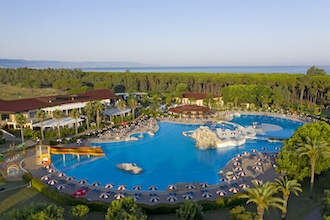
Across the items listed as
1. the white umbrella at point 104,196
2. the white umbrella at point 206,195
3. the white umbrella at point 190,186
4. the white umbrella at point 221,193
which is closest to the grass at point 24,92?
the white umbrella at point 104,196

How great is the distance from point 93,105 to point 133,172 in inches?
928

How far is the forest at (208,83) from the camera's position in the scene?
74188 millimetres

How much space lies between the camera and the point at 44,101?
58625 mm

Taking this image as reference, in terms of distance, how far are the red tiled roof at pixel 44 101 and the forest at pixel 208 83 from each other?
12408mm

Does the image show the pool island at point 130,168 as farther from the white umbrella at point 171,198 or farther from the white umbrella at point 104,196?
the white umbrella at point 171,198

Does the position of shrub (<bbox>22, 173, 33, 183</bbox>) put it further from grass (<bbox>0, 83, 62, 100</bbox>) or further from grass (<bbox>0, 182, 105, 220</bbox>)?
grass (<bbox>0, 83, 62, 100</bbox>)

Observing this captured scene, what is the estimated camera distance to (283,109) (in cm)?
7150

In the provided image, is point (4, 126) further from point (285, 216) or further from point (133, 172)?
point (285, 216)

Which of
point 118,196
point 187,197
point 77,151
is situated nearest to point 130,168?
point 118,196

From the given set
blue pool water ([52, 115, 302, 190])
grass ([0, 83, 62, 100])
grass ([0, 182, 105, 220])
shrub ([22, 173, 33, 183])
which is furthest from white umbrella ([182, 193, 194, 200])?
grass ([0, 83, 62, 100])

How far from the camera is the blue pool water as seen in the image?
31.8 meters

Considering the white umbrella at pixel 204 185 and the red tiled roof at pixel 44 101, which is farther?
the red tiled roof at pixel 44 101

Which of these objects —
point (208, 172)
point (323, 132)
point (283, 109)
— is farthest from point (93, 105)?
point (283, 109)

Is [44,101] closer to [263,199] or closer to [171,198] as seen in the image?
[171,198]
